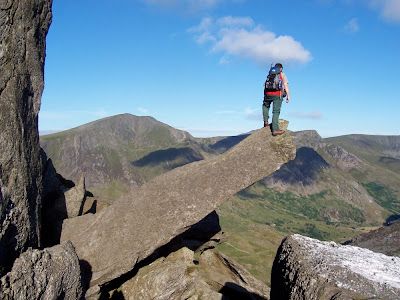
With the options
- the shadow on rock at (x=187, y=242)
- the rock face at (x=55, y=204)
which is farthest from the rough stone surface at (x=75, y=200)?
the shadow on rock at (x=187, y=242)

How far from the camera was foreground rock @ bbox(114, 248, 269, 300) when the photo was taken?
26.0 m

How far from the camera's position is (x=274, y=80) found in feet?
90.9

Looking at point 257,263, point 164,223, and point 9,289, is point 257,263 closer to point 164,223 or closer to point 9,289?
point 164,223

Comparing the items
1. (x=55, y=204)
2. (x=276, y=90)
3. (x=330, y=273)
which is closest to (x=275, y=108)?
(x=276, y=90)

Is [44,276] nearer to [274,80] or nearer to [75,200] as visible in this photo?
[75,200]

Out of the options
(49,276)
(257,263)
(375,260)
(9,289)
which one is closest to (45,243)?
(49,276)

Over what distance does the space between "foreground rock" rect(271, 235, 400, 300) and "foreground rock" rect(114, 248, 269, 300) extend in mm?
7841

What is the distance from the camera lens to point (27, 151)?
23.5 meters

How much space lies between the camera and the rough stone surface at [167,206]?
87.1 ft

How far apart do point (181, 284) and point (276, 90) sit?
44.5 ft

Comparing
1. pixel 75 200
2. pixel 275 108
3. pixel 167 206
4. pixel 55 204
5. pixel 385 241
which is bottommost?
pixel 385 241

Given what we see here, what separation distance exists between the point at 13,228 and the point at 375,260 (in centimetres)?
1635

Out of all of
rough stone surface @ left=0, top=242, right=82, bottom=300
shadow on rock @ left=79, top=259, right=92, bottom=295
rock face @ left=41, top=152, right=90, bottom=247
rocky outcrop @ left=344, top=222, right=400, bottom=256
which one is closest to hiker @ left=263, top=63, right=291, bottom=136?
rocky outcrop @ left=344, top=222, right=400, bottom=256

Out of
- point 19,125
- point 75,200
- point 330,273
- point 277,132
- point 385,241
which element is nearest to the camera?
point 330,273
